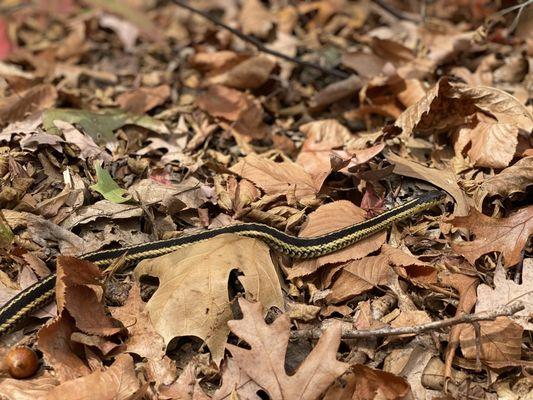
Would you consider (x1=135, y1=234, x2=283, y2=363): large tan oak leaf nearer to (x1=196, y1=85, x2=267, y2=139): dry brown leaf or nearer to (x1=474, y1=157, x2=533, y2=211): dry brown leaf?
(x1=474, y1=157, x2=533, y2=211): dry brown leaf

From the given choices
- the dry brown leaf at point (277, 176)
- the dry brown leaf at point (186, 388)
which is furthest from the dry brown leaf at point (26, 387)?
the dry brown leaf at point (277, 176)

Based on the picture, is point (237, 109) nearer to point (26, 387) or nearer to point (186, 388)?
point (186, 388)

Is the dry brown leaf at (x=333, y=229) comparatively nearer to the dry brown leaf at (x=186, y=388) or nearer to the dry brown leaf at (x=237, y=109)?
the dry brown leaf at (x=186, y=388)

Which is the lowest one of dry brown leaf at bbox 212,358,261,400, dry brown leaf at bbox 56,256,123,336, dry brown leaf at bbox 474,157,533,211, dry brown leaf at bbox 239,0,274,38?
dry brown leaf at bbox 212,358,261,400

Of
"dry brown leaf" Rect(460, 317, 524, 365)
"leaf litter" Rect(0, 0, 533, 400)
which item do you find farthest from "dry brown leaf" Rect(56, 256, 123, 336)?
"dry brown leaf" Rect(460, 317, 524, 365)

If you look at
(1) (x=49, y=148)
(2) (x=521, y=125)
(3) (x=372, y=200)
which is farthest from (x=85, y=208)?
(2) (x=521, y=125)

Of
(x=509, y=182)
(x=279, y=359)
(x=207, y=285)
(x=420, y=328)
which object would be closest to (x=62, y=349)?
(x=207, y=285)

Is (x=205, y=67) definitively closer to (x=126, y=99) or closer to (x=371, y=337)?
(x=126, y=99)

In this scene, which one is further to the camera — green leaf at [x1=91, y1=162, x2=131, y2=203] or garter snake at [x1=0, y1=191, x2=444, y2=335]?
green leaf at [x1=91, y1=162, x2=131, y2=203]
